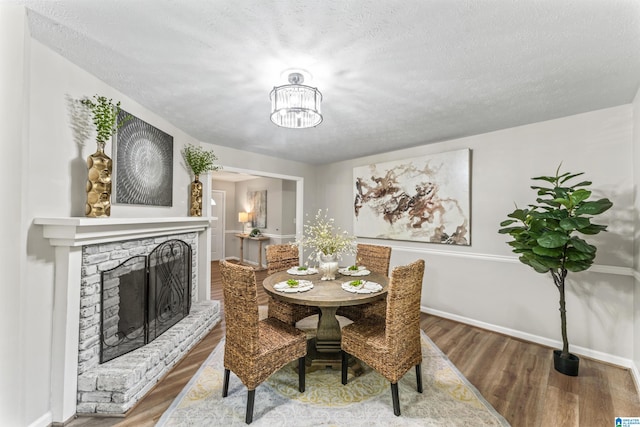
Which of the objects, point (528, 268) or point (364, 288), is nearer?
point (364, 288)

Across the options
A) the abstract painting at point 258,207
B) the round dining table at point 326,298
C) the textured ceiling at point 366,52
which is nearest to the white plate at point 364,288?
the round dining table at point 326,298

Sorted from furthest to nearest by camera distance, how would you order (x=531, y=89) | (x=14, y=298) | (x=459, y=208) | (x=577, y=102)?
(x=459, y=208) < (x=577, y=102) < (x=531, y=89) < (x=14, y=298)

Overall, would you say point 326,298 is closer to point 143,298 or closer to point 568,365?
point 143,298

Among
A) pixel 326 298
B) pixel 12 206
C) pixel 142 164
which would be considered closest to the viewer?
pixel 12 206

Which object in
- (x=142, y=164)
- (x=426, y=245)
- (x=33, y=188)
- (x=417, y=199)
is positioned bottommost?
(x=426, y=245)

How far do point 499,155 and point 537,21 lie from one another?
6.72 feet

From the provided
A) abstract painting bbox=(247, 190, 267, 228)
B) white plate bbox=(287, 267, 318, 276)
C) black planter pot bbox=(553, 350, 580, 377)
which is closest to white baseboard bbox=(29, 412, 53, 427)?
white plate bbox=(287, 267, 318, 276)

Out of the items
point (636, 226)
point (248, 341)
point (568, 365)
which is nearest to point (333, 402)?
point (248, 341)

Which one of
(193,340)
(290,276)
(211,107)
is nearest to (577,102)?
(290,276)

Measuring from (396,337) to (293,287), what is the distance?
2.94 ft

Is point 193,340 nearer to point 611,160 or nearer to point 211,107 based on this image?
point 211,107

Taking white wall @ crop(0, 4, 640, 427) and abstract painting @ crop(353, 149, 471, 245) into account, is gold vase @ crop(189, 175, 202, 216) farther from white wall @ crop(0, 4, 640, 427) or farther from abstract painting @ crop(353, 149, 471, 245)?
abstract painting @ crop(353, 149, 471, 245)

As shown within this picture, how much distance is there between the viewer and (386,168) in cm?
416

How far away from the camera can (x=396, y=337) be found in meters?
1.83
